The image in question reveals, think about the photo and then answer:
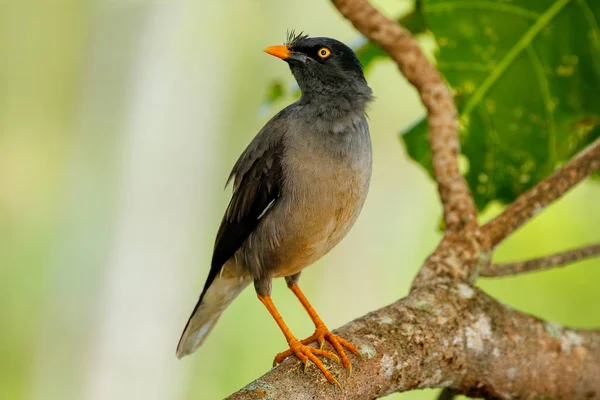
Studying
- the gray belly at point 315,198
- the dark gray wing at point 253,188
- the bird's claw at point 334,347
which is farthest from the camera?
the dark gray wing at point 253,188

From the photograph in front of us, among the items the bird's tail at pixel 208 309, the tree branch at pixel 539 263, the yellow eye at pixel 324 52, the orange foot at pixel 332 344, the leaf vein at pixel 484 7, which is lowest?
the tree branch at pixel 539 263

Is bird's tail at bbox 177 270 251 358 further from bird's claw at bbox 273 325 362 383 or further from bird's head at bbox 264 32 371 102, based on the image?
bird's head at bbox 264 32 371 102

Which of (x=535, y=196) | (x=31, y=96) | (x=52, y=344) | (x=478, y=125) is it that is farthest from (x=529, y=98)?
(x=31, y=96)

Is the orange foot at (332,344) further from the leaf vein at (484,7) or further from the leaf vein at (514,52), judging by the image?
the leaf vein at (484,7)

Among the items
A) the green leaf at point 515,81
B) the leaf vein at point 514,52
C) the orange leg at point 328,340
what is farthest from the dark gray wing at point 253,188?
the leaf vein at point 514,52

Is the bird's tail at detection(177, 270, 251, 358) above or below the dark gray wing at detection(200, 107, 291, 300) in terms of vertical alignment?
below

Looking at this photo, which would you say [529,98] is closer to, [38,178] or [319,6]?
[319,6]

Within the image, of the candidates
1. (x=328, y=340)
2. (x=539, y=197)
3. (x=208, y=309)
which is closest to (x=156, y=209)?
(x=208, y=309)

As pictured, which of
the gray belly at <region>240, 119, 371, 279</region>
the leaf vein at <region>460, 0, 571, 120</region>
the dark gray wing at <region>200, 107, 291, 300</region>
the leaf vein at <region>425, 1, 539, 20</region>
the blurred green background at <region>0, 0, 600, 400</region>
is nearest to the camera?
the gray belly at <region>240, 119, 371, 279</region>

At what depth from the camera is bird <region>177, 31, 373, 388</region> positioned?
11.2 feet

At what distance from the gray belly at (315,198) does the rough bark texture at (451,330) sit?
49 centimetres

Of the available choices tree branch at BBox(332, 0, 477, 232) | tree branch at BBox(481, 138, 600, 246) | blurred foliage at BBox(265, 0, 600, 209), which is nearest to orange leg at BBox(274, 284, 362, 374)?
tree branch at BBox(332, 0, 477, 232)

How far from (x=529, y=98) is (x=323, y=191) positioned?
6.47 feet

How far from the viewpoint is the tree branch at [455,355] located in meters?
2.81
